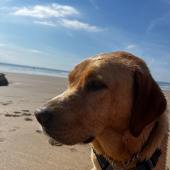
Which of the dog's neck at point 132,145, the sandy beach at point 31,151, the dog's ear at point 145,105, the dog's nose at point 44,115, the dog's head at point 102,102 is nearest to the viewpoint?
the dog's nose at point 44,115

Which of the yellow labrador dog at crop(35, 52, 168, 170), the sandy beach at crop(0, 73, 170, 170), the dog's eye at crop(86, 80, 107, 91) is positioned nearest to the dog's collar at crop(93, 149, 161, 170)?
the yellow labrador dog at crop(35, 52, 168, 170)

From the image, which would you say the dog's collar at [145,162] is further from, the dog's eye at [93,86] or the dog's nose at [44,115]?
the dog's nose at [44,115]

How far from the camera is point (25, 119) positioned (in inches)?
358

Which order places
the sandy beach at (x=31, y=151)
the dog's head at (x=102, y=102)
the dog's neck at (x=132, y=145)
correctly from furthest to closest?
1. the sandy beach at (x=31, y=151)
2. the dog's neck at (x=132, y=145)
3. the dog's head at (x=102, y=102)

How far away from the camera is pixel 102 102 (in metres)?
4.31

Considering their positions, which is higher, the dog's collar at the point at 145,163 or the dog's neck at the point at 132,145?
the dog's neck at the point at 132,145

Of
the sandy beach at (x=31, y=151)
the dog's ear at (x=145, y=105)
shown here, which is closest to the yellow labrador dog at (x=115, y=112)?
the dog's ear at (x=145, y=105)

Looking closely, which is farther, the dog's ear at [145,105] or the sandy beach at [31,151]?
the sandy beach at [31,151]

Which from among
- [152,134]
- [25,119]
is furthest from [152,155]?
[25,119]

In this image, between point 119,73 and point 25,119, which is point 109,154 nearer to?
point 119,73

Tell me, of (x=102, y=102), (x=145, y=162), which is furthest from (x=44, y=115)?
(x=145, y=162)

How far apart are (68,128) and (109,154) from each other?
0.72 meters

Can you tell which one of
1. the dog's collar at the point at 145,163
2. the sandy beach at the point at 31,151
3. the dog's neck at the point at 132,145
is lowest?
the sandy beach at the point at 31,151

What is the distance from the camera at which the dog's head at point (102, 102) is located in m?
4.06
